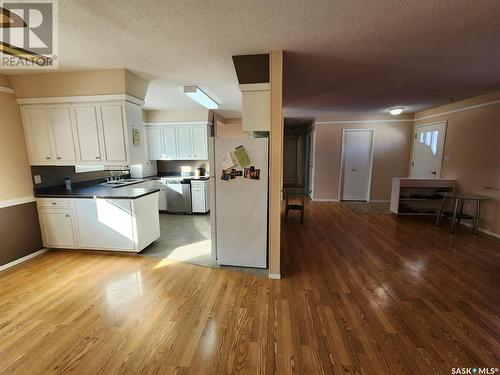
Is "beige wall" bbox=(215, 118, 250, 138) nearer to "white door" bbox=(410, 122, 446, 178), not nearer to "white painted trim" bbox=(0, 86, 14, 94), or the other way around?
"white painted trim" bbox=(0, 86, 14, 94)

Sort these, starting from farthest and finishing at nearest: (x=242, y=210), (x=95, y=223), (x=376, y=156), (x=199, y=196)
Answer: (x=376, y=156), (x=199, y=196), (x=95, y=223), (x=242, y=210)

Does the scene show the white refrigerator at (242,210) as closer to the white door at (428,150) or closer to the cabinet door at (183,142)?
the cabinet door at (183,142)

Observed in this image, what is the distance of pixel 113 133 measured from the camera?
288 cm

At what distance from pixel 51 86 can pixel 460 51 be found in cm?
476

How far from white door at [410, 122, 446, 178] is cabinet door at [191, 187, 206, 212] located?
5361 mm

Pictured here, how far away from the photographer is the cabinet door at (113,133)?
2826mm

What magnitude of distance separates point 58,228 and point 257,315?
3.09m

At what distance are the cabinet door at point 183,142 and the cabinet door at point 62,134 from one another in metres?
2.43

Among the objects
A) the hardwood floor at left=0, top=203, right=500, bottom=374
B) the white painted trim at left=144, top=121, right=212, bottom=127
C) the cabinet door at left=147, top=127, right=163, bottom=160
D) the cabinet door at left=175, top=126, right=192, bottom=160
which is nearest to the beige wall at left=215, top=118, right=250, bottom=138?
the white painted trim at left=144, top=121, right=212, bottom=127

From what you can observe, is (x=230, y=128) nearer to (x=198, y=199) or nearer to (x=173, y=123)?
(x=173, y=123)

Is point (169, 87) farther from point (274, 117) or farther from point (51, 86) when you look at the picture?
point (274, 117)

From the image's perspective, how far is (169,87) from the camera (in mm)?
3414

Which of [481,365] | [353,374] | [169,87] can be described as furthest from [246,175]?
[481,365]

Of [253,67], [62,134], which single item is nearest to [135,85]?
[62,134]
